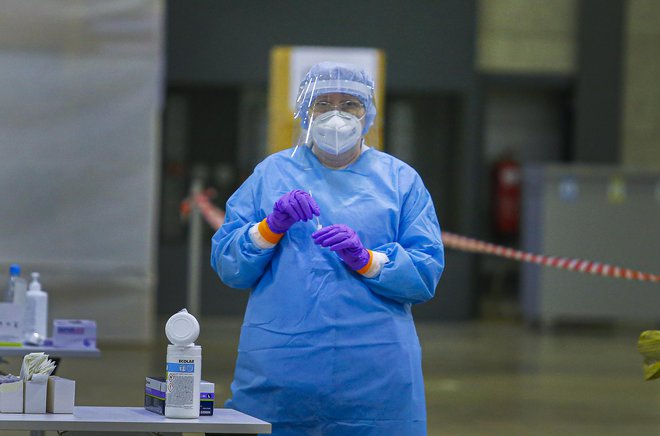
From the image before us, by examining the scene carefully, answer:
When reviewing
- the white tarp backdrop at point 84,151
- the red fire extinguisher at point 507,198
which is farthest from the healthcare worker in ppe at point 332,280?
the red fire extinguisher at point 507,198

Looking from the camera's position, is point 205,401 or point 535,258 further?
point 535,258

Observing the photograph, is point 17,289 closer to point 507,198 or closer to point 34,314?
point 34,314

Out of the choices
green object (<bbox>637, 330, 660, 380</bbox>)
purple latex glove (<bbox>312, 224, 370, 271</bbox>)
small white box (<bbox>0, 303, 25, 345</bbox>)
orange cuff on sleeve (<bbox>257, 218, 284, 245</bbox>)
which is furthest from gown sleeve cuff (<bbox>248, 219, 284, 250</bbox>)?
small white box (<bbox>0, 303, 25, 345</bbox>)

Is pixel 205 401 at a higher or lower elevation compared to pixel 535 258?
lower

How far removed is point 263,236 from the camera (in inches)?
135

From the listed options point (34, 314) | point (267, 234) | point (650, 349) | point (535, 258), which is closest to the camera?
point (650, 349)

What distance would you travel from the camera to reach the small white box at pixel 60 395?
2963 mm

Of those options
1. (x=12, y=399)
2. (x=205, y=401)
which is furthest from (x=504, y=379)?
(x=12, y=399)

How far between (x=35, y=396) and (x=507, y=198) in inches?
423

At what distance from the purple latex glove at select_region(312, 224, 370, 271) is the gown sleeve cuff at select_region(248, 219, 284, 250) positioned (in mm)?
124

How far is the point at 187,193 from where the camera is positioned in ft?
40.8

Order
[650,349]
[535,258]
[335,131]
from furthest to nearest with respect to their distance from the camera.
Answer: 1. [535,258]
2. [335,131]
3. [650,349]

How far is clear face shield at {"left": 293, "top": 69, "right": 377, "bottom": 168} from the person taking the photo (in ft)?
11.7

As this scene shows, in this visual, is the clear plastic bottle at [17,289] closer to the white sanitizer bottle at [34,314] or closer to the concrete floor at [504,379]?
the white sanitizer bottle at [34,314]
